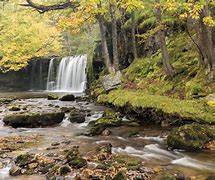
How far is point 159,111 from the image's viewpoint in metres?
11.3

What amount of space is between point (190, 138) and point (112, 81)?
10782 millimetres

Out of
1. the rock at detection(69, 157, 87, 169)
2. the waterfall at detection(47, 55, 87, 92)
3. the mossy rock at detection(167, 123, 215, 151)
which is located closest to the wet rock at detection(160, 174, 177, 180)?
the rock at detection(69, 157, 87, 169)

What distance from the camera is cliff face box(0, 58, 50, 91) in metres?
38.1

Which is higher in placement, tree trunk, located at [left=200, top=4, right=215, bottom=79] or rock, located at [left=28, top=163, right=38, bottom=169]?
tree trunk, located at [left=200, top=4, right=215, bottom=79]

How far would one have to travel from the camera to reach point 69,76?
33.2m

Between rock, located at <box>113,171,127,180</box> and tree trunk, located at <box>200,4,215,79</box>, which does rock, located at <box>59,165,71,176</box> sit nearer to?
rock, located at <box>113,171,127,180</box>

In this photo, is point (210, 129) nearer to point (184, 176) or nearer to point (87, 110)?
point (184, 176)

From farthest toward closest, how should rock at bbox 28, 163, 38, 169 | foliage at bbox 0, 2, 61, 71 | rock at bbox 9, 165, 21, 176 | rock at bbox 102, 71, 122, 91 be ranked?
foliage at bbox 0, 2, 61, 71, rock at bbox 102, 71, 122, 91, rock at bbox 28, 163, 38, 169, rock at bbox 9, 165, 21, 176

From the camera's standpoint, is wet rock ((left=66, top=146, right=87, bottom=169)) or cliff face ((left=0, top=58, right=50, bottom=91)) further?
cliff face ((left=0, top=58, right=50, bottom=91))

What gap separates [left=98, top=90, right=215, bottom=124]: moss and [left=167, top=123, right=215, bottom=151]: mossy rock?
2.96 feet

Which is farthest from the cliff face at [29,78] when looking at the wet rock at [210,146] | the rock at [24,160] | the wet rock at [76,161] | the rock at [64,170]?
the rock at [64,170]

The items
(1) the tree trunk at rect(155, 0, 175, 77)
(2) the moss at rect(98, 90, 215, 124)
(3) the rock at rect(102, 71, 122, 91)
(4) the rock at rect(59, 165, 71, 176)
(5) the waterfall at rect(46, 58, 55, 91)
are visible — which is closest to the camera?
(4) the rock at rect(59, 165, 71, 176)

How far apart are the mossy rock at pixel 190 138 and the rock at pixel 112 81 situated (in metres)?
9.80

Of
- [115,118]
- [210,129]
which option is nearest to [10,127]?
[115,118]
